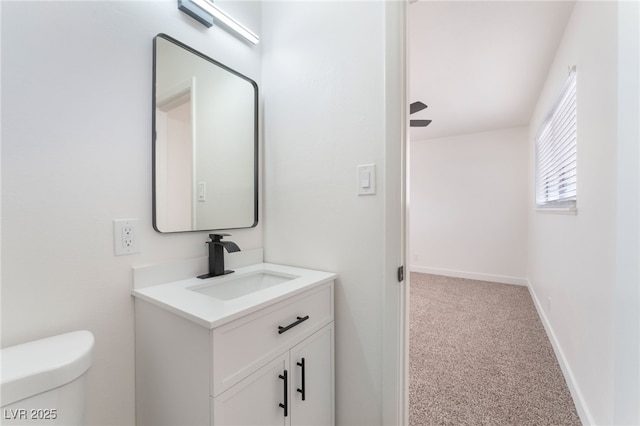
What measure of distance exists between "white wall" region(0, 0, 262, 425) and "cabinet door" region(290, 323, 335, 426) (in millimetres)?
626

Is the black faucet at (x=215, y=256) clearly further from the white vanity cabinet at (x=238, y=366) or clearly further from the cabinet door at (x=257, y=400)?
the cabinet door at (x=257, y=400)

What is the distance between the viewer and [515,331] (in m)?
2.51

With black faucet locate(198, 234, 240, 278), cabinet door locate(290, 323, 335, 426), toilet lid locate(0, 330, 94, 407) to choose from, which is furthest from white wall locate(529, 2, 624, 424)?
toilet lid locate(0, 330, 94, 407)

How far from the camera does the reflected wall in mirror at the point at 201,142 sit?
3.70ft

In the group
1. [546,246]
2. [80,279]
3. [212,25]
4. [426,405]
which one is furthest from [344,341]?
[546,246]

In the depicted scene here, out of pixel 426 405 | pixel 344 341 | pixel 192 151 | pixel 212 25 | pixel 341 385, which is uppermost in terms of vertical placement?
pixel 212 25

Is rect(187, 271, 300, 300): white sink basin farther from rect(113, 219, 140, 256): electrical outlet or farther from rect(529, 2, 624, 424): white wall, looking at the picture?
rect(529, 2, 624, 424): white wall

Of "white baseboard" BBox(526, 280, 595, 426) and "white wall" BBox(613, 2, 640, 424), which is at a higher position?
"white wall" BBox(613, 2, 640, 424)

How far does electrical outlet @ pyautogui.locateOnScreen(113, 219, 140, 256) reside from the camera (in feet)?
3.28

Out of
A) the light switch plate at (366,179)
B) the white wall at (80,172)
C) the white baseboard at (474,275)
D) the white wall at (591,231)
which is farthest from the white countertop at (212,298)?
the white baseboard at (474,275)

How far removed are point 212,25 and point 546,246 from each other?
10.6 feet

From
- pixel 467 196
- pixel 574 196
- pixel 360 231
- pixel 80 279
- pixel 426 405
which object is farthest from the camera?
pixel 467 196

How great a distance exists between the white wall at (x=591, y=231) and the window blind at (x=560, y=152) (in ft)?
0.48

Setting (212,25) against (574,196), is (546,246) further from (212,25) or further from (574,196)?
(212,25)
